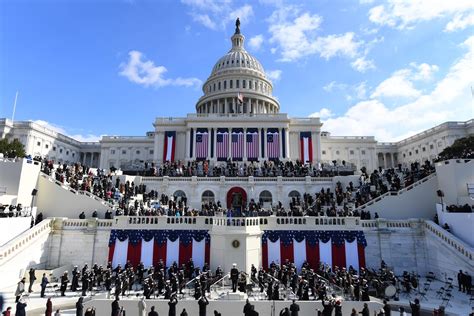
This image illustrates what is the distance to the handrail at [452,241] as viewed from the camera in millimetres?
21053

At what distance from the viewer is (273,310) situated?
52.1 feet

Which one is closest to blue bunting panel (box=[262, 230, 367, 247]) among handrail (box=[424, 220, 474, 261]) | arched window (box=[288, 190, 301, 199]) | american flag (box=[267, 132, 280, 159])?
handrail (box=[424, 220, 474, 261])

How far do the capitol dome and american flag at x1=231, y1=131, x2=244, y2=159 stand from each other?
18865mm

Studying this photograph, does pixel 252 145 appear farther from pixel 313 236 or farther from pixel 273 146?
pixel 313 236

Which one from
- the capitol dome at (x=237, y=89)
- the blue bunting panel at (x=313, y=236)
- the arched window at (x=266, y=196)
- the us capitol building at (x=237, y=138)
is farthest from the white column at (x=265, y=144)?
the blue bunting panel at (x=313, y=236)

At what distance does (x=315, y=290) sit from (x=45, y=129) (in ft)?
302

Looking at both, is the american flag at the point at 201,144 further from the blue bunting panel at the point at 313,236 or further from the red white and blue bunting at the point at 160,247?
the blue bunting panel at the point at 313,236

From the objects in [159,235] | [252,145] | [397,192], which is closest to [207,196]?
[159,235]

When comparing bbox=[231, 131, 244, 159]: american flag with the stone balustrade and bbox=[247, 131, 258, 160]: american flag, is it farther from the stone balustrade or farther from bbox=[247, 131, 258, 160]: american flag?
the stone balustrade

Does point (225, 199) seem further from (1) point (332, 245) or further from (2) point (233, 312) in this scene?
(2) point (233, 312)

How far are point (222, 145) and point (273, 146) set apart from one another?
35.4 ft

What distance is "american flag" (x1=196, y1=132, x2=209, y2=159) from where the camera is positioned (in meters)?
65.6

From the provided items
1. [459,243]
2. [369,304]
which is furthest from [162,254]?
[459,243]

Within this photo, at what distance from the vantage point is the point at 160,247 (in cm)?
2498
